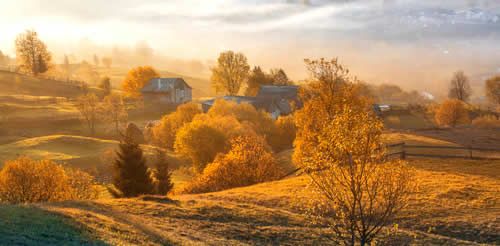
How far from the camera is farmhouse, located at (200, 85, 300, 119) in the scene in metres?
82.3

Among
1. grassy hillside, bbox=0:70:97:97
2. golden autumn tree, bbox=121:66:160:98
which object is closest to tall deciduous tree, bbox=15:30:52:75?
grassy hillside, bbox=0:70:97:97

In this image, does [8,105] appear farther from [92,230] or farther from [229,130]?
[92,230]

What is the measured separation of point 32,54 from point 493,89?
584ft

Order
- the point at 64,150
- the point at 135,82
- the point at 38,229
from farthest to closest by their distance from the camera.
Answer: the point at 135,82 < the point at 64,150 < the point at 38,229

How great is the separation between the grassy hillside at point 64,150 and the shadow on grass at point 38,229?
4376 centimetres

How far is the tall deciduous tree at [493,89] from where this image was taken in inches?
4744

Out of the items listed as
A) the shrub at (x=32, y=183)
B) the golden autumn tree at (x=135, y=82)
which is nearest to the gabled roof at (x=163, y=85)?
the golden autumn tree at (x=135, y=82)

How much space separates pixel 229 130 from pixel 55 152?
1327 inches

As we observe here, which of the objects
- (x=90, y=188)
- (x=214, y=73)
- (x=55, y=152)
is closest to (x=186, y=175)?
(x=90, y=188)

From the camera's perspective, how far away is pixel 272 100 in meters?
83.0

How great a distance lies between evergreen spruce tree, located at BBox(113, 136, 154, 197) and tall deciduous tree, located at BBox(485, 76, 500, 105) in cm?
13852

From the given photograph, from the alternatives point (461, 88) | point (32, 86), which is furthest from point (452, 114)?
point (32, 86)

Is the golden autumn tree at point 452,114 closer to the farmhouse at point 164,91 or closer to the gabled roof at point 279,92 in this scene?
the gabled roof at point 279,92

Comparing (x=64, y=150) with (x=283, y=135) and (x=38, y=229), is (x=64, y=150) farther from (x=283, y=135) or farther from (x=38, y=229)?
(x=38, y=229)
